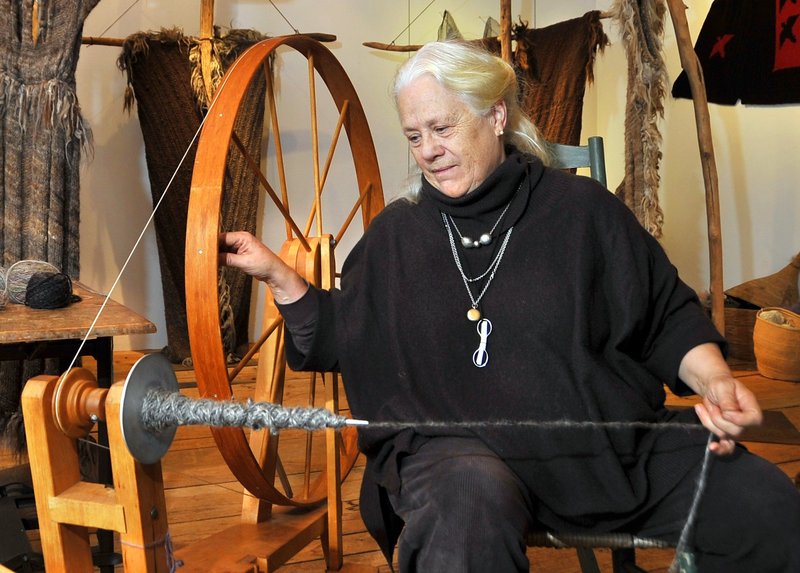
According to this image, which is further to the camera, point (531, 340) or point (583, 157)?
point (583, 157)

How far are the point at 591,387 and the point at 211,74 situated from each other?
256cm

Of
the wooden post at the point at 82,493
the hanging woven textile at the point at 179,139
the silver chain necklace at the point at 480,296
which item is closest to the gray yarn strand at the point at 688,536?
the silver chain necklace at the point at 480,296

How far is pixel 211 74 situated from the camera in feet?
11.6

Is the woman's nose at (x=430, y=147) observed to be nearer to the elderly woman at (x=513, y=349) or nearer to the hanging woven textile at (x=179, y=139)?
the elderly woman at (x=513, y=349)

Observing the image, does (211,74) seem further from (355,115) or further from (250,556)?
(250,556)

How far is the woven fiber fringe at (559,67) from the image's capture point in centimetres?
380

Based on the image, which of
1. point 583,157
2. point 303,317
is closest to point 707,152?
point 583,157

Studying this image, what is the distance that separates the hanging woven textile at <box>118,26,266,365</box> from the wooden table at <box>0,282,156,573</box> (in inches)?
66.2

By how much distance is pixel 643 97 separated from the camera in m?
3.08

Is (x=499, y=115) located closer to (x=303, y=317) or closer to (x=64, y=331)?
(x=303, y=317)

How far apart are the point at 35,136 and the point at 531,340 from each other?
A: 1919 millimetres

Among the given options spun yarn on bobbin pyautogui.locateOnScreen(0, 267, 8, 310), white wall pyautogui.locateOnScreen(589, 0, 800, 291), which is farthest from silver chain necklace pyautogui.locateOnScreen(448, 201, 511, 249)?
white wall pyautogui.locateOnScreen(589, 0, 800, 291)

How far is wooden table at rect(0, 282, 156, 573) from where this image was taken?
178 cm

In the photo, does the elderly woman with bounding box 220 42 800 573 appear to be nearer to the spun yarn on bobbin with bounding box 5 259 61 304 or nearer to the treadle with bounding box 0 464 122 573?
the treadle with bounding box 0 464 122 573
